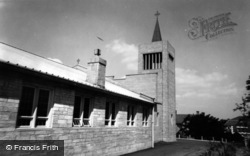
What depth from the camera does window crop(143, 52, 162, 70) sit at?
84.9 feet

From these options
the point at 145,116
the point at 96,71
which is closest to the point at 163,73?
the point at 145,116

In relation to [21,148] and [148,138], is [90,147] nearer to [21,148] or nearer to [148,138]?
[21,148]

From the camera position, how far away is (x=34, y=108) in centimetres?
725

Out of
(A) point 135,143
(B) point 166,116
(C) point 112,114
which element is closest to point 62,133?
(C) point 112,114

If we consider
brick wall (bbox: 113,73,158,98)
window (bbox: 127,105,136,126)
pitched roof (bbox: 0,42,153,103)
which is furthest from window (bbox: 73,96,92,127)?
brick wall (bbox: 113,73,158,98)

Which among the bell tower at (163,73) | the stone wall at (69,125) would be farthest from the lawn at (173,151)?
the bell tower at (163,73)

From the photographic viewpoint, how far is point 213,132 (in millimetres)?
33469

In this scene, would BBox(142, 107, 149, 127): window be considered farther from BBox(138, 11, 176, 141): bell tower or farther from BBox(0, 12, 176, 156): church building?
BBox(138, 11, 176, 141): bell tower

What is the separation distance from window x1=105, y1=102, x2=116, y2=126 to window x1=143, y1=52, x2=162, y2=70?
14734 mm

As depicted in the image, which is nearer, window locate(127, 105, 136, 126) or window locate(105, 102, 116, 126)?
window locate(105, 102, 116, 126)

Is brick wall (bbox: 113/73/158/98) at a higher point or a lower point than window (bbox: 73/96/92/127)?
higher

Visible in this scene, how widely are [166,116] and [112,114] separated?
12.9 meters

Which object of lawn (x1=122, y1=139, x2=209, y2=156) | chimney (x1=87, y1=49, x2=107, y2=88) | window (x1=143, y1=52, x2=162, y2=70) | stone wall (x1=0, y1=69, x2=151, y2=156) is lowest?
lawn (x1=122, y1=139, x2=209, y2=156)

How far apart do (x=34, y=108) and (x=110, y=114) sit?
5.48 metres
